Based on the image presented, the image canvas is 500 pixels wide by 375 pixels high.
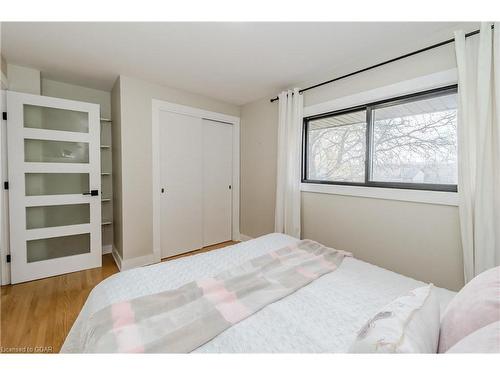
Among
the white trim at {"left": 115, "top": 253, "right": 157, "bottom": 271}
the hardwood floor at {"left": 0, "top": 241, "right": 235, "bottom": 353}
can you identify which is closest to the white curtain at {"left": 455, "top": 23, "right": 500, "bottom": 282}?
the hardwood floor at {"left": 0, "top": 241, "right": 235, "bottom": 353}

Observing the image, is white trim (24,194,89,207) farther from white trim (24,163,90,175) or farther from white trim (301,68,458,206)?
white trim (301,68,458,206)

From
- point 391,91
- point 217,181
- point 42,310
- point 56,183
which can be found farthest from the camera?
point 217,181

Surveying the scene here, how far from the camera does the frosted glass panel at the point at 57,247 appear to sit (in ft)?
8.12

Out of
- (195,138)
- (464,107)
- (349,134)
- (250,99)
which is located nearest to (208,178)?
(195,138)

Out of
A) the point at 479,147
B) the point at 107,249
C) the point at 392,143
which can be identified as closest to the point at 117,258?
the point at 107,249

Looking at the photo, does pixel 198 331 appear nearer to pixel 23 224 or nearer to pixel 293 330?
pixel 293 330

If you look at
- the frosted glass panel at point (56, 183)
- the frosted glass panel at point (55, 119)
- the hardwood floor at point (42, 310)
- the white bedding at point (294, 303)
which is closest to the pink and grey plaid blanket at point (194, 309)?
the white bedding at point (294, 303)

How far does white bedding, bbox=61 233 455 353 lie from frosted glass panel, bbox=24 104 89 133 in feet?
7.46

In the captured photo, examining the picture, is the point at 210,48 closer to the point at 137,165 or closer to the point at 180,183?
the point at 137,165

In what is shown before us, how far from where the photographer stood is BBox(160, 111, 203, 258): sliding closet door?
9.85 ft

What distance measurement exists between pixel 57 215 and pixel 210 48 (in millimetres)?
2551

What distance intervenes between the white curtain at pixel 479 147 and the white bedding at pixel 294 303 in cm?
65

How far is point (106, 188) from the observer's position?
10.5 ft

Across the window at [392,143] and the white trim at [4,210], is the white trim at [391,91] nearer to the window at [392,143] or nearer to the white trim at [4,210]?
the window at [392,143]
